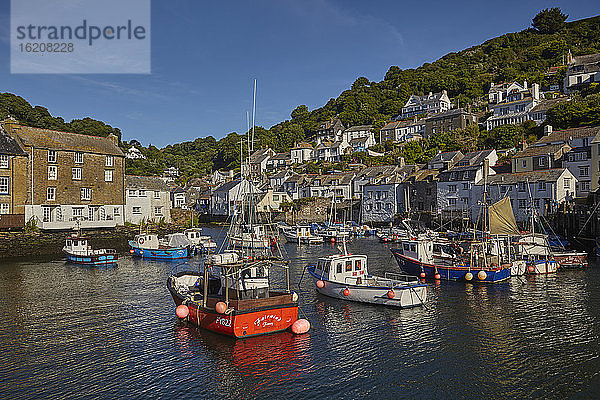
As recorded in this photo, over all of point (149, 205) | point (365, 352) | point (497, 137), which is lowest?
point (365, 352)

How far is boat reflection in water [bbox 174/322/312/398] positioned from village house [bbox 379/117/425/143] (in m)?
109

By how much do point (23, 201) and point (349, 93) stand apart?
482ft

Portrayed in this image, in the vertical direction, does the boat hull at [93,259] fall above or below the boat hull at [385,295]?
above

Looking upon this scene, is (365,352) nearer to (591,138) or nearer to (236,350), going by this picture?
(236,350)

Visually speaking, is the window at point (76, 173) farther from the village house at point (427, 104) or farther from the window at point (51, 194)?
the village house at point (427, 104)

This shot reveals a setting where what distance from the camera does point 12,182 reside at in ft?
177

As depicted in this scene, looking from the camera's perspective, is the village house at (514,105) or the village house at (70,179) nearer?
the village house at (70,179)

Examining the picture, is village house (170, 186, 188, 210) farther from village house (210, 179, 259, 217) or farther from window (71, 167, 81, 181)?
window (71, 167, 81, 181)

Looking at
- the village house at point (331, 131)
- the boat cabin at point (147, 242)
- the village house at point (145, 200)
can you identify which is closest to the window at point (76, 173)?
the village house at point (145, 200)

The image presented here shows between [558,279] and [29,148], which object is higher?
[29,148]

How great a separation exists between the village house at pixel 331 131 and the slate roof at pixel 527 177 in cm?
7770

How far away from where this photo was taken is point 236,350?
20.5 meters

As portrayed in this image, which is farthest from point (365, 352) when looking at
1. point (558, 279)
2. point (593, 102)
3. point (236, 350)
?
point (593, 102)

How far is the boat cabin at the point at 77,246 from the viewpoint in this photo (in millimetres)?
48406
